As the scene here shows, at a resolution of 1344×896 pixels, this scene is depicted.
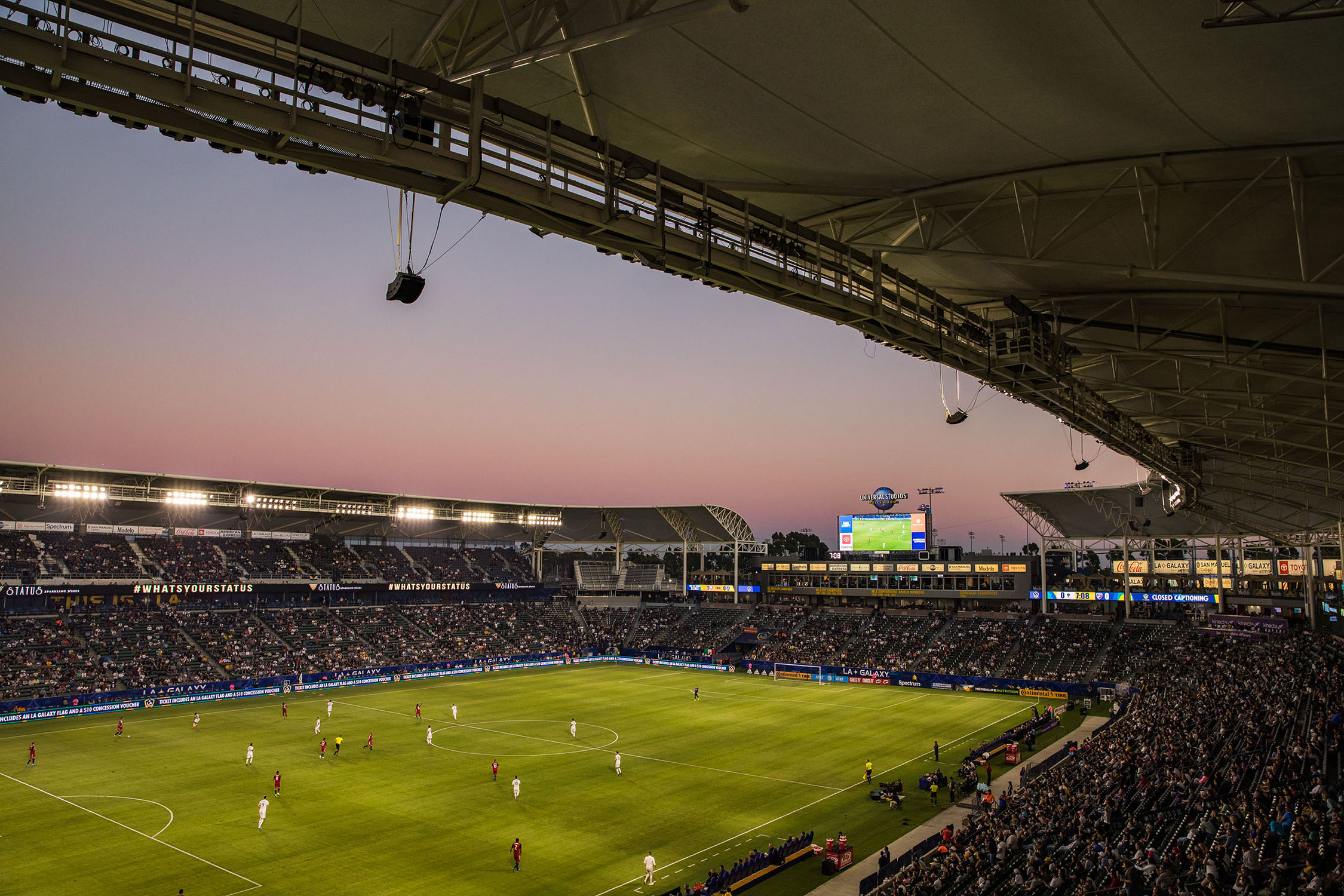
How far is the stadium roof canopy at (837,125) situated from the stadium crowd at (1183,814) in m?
10.8

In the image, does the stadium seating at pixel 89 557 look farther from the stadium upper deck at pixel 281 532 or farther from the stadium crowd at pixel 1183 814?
the stadium crowd at pixel 1183 814

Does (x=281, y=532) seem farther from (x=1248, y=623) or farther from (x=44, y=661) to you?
(x=1248, y=623)

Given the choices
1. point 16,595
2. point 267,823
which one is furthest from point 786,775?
point 16,595

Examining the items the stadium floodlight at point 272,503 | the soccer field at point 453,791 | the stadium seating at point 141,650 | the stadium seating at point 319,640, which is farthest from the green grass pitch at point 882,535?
the stadium seating at point 141,650

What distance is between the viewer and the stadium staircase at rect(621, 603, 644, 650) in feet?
305

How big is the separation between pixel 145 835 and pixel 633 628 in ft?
224

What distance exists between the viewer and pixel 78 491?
62.6 m

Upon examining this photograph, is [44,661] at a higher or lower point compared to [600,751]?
higher

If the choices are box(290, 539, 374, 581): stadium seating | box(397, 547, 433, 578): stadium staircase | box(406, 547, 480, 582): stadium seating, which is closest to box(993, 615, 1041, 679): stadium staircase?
box(406, 547, 480, 582): stadium seating

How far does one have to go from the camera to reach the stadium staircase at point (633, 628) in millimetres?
93094

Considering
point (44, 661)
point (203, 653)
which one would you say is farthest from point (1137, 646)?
point (44, 661)

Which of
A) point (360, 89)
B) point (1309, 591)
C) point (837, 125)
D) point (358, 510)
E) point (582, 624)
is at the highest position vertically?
point (837, 125)

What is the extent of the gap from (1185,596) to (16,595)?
93804mm

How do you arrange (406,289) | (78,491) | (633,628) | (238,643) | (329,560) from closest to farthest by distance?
1. (406,289)
2. (78,491)
3. (238,643)
4. (329,560)
5. (633,628)
